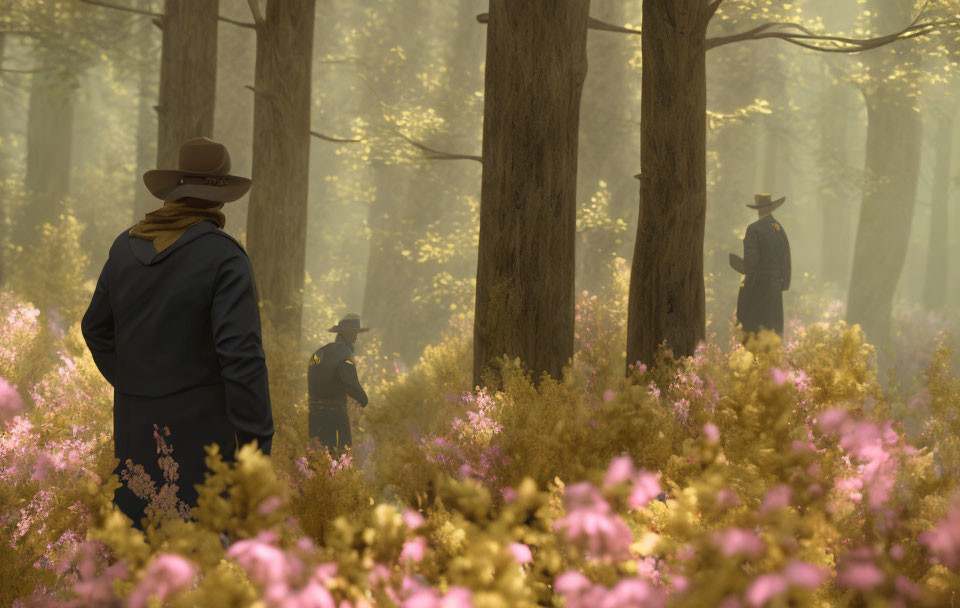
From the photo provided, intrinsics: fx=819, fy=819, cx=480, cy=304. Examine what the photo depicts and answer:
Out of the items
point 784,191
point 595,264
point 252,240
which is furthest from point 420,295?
point 784,191

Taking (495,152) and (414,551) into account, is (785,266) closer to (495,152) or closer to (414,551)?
(495,152)

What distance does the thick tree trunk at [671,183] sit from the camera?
21.6 ft

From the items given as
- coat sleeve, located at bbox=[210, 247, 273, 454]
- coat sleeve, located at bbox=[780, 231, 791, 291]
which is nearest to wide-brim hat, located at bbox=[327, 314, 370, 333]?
coat sleeve, located at bbox=[780, 231, 791, 291]

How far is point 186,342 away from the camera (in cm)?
357

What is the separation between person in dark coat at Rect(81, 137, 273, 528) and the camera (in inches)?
135

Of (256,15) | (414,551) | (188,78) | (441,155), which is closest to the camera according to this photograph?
(414,551)

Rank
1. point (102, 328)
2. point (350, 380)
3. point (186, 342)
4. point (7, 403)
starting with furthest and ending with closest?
point (350, 380) < point (7, 403) < point (102, 328) < point (186, 342)

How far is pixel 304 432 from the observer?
7.38 metres

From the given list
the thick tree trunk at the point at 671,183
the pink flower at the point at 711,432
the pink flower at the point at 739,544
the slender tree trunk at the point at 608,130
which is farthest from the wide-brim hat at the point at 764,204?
the pink flower at the point at 739,544

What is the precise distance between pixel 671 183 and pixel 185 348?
14.4 ft

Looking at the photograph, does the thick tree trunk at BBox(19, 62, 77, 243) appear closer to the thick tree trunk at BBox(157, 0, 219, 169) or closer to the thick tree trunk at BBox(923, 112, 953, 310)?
the thick tree trunk at BBox(157, 0, 219, 169)

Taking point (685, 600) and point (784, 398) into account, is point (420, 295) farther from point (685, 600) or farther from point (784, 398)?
point (685, 600)

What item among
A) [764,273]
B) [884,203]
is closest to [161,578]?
[764,273]

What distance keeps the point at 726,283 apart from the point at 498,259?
17008 mm
